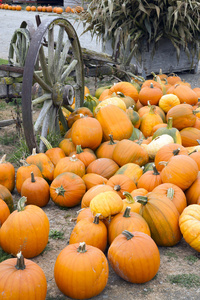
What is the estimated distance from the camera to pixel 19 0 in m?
Result: 21.8

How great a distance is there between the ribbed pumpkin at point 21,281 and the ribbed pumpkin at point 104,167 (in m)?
1.66

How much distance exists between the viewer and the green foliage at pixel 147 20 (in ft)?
22.6

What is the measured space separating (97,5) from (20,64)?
300 centimetres

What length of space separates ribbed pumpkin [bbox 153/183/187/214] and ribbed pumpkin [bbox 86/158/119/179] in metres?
0.77

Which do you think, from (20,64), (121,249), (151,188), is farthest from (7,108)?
(121,249)

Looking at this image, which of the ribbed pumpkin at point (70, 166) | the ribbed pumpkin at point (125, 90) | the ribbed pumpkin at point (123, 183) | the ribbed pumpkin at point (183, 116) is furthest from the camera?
the ribbed pumpkin at point (125, 90)

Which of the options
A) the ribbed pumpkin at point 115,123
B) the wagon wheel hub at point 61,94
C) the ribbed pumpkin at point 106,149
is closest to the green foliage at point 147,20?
the wagon wheel hub at point 61,94

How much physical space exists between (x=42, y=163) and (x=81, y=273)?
169cm

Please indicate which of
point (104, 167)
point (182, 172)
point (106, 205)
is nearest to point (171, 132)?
point (104, 167)

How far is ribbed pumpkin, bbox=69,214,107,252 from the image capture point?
2564 mm

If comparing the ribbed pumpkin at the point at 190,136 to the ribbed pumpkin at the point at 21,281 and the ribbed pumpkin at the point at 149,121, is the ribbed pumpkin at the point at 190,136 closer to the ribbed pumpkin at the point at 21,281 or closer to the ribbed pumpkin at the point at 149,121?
the ribbed pumpkin at the point at 149,121

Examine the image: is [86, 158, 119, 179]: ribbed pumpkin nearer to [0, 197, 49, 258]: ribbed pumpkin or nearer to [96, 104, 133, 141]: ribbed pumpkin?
[96, 104, 133, 141]: ribbed pumpkin

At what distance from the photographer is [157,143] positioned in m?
3.88

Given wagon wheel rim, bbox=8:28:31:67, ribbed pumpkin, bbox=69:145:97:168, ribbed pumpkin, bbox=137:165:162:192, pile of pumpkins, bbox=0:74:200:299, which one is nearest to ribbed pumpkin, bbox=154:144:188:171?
pile of pumpkins, bbox=0:74:200:299
